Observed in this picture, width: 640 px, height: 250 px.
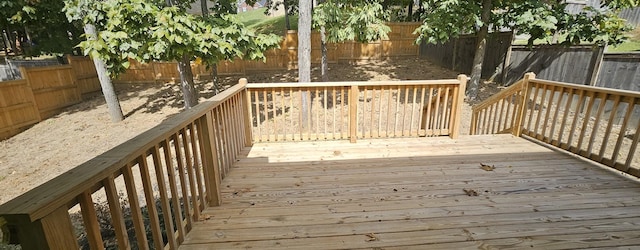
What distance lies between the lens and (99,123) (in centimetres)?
852

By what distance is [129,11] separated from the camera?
4.54 metres

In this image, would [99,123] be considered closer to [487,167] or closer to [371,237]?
[371,237]

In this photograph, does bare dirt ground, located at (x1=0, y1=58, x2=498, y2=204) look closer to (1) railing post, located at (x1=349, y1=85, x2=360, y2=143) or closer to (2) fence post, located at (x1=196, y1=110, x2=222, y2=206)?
(1) railing post, located at (x1=349, y1=85, x2=360, y2=143)

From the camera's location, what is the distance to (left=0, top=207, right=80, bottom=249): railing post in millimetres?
853

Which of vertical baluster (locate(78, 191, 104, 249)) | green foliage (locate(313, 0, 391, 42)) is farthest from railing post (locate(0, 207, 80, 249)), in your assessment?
green foliage (locate(313, 0, 391, 42))

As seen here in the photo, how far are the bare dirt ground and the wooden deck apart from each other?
166 inches

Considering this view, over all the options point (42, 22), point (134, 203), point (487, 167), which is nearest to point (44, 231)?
point (134, 203)

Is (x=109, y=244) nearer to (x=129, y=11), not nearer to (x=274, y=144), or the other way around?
(x=274, y=144)

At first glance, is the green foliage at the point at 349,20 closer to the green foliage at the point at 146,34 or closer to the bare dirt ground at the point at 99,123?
the green foliage at the point at 146,34

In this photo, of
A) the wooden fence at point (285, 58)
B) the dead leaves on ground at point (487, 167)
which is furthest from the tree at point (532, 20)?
the wooden fence at point (285, 58)

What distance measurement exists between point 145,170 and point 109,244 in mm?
1909

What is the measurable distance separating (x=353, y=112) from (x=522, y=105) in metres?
2.35

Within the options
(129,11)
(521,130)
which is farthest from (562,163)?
(129,11)

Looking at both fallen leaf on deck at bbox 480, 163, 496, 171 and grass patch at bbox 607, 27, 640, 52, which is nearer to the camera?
fallen leaf on deck at bbox 480, 163, 496, 171
